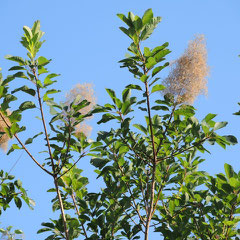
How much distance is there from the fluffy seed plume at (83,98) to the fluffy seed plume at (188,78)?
799 millimetres

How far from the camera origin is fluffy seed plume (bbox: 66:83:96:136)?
3.91m

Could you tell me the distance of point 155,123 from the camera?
3885 mm

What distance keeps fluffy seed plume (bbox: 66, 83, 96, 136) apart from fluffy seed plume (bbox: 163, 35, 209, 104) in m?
0.80

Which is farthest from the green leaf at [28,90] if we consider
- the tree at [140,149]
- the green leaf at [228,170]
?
the green leaf at [228,170]

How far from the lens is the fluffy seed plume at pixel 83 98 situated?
3.91 m

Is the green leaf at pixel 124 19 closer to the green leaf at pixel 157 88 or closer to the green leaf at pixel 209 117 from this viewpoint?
the green leaf at pixel 157 88

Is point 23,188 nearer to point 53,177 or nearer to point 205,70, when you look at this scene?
point 53,177

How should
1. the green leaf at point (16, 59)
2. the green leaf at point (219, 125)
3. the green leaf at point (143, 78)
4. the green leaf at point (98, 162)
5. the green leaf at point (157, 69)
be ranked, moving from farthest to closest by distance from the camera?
the green leaf at point (98, 162), the green leaf at point (16, 59), the green leaf at point (219, 125), the green leaf at point (157, 69), the green leaf at point (143, 78)

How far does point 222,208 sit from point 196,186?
0.35 meters

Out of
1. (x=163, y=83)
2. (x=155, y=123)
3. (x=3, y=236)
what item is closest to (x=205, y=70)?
(x=163, y=83)

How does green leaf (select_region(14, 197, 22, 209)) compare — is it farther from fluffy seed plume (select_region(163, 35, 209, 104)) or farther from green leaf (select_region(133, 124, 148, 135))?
fluffy seed plume (select_region(163, 35, 209, 104))

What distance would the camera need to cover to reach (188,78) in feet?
11.3

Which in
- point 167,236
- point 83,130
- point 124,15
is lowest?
point 167,236


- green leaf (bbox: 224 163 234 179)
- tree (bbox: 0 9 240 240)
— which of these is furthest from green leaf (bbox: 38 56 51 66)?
green leaf (bbox: 224 163 234 179)
